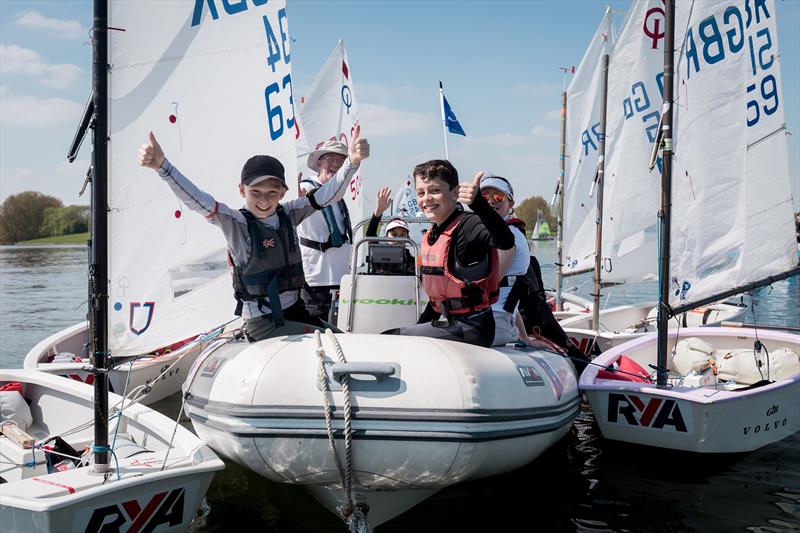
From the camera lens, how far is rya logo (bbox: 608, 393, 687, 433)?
17.1 ft

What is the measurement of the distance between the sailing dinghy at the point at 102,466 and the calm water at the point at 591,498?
75cm

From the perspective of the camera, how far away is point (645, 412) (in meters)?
5.34

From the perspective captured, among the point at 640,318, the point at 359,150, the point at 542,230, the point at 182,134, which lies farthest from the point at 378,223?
the point at 542,230

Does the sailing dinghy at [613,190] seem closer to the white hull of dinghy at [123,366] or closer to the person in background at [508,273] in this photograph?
the person in background at [508,273]

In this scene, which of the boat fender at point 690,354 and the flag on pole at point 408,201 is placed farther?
the flag on pole at point 408,201

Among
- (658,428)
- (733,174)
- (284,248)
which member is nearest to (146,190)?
(284,248)

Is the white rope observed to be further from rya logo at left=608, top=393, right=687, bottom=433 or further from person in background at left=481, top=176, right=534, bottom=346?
rya logo at left=608, top=393, right=687, bottom=433

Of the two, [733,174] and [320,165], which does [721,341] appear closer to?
[733,174]

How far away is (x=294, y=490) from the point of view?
4941mm

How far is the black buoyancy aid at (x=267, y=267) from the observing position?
4.44m

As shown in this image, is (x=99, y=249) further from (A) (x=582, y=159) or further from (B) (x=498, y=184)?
(A) (x=582, y=159)

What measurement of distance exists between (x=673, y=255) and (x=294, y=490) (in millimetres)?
4666

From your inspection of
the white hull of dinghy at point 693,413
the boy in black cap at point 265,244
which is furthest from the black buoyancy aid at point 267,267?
the white hull of dinghy at point 693,413

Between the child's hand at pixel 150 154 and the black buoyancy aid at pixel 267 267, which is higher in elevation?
the child's hand at pixel 150 154
